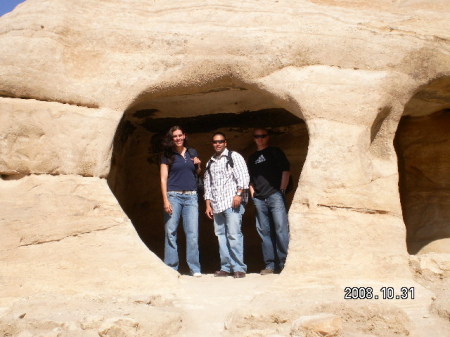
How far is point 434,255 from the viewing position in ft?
15.3

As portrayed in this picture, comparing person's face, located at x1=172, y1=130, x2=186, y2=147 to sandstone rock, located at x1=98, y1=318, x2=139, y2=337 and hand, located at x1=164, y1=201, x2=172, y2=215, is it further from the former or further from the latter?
sandstone rock, located at x1=98, y1=318, x2=139, y2=337

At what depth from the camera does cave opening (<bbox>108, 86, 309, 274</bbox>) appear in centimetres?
609

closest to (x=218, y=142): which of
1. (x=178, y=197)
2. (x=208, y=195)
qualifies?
(x=208, y=195)

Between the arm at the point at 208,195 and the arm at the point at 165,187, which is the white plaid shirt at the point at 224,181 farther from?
the arm at the point at 165,187

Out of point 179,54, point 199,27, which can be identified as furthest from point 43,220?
point 199,27

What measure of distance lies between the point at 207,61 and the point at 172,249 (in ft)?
5.08

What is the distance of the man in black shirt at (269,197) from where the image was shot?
16.2 ft

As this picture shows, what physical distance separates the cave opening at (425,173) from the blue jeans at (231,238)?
1.99 meters

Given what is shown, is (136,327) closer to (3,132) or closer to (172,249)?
(172,249)

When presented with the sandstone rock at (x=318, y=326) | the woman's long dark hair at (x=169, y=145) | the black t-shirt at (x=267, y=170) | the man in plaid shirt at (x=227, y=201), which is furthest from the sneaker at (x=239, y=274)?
the sandstone rock at (x=318, y=326)

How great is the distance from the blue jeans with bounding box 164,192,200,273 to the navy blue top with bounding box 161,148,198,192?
2.6 inches
